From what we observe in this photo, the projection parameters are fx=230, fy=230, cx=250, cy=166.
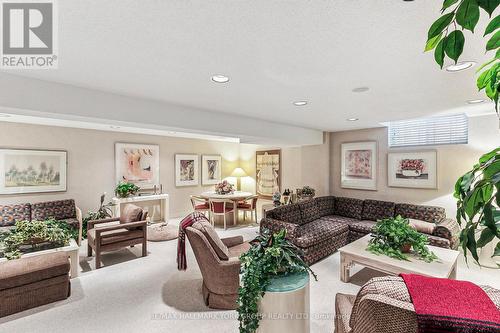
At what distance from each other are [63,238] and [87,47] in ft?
8.99

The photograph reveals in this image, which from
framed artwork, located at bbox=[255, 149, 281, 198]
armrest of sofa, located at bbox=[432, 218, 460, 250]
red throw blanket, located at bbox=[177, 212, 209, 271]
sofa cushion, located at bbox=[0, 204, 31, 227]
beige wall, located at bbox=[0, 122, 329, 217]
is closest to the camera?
red throw blanket, located at bbox=[177, 212, 209, 271]

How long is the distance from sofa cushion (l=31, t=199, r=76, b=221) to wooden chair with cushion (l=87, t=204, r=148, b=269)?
1124 millimetres

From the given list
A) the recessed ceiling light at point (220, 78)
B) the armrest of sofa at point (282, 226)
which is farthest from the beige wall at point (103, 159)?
the recessed ceiling light at point (220, 78)

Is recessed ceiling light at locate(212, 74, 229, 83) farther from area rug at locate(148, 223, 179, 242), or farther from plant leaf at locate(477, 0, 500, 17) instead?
area rug at locate(148, 223, 179, 242)

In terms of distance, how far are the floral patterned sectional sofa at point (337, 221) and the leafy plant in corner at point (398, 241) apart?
32.8 inches

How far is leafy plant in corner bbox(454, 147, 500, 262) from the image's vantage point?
549 millimetres

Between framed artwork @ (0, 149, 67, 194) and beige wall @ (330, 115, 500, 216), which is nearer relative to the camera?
beige wall @ (330, 115, 500, 216)

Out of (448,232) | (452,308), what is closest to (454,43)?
(452,308)

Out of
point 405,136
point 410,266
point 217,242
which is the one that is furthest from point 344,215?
point 217,242

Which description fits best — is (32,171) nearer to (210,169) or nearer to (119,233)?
(119,233)

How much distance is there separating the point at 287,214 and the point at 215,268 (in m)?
2.03

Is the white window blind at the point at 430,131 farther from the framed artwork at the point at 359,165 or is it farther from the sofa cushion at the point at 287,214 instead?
the sofa cushion at the point at 287,214

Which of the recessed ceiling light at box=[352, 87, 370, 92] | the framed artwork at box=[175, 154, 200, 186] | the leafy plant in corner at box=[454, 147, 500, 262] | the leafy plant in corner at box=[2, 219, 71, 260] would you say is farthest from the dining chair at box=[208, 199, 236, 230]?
the leafy plant in corner at box=[454, 147, 500, 262]

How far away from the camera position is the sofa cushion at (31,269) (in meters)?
2.40
